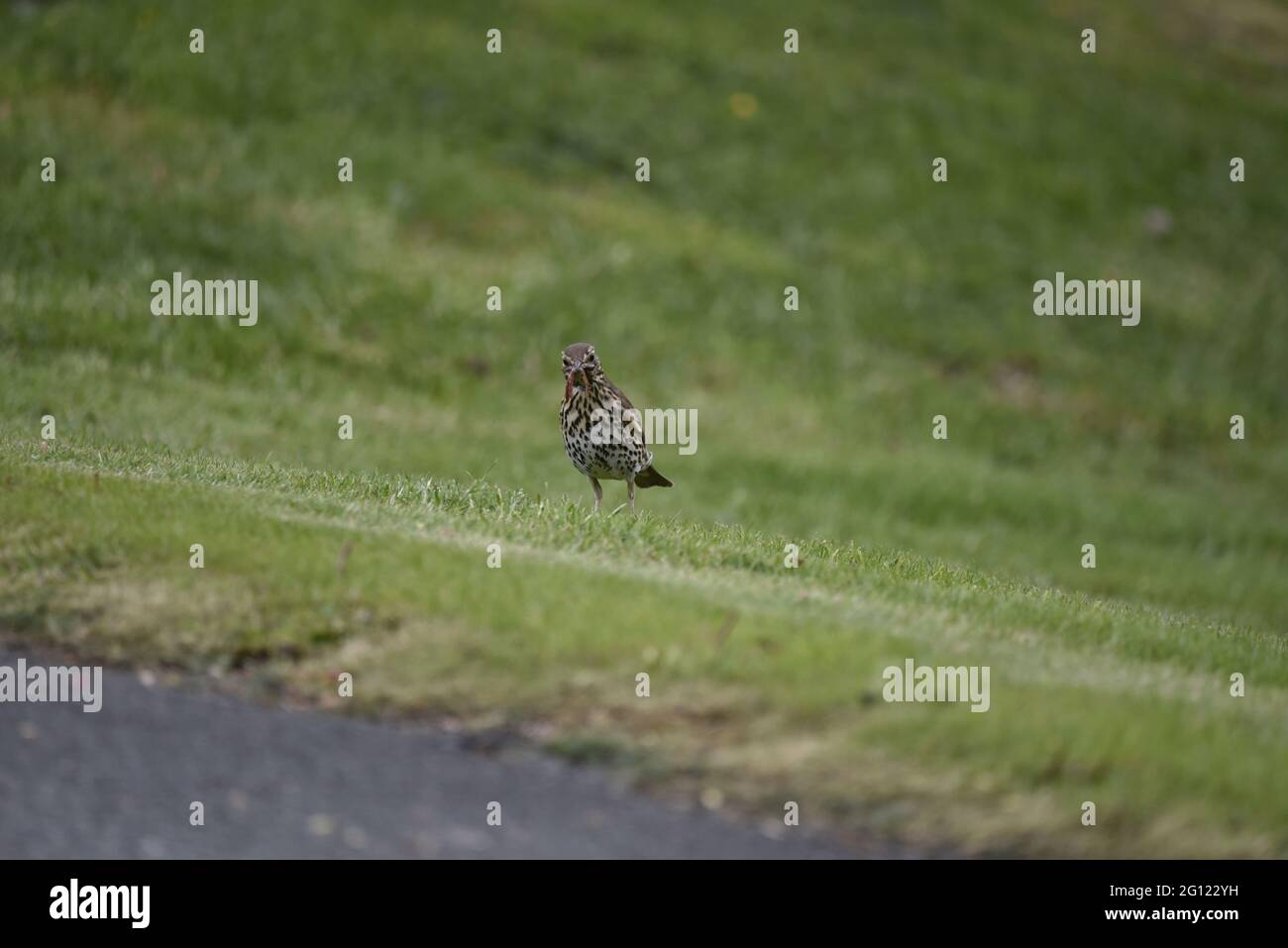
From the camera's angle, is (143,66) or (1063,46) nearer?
(143,66)

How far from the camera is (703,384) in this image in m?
25.1

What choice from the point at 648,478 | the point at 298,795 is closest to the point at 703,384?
the point at 648,478

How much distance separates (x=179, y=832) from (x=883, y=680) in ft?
11.9

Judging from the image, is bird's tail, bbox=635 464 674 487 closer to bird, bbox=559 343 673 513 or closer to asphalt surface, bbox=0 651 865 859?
bird, bbox=559 343 673 513

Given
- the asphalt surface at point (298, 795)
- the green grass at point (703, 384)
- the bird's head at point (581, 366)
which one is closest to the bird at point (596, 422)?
the bird's head at point (581, 366)

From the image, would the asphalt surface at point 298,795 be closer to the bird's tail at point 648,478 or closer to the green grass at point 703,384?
the green grass at point 703,384

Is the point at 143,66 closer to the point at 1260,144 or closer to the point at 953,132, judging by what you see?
the point at 953,132

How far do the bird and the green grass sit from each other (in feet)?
2.18

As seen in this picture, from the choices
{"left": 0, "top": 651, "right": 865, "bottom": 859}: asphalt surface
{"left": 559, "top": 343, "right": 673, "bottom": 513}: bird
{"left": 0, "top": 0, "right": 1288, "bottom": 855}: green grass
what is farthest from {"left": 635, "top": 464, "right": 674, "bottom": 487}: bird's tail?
{"left": 0, "top": 651, "right": 865, "bottom": 859}: asphalt surface

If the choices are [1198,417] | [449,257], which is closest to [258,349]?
[449,257]

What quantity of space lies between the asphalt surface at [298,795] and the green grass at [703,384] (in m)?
0.32

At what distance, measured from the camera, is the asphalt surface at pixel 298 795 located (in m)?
7.11

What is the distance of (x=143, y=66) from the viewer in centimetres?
2662

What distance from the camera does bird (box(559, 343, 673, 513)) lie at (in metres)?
11.9
